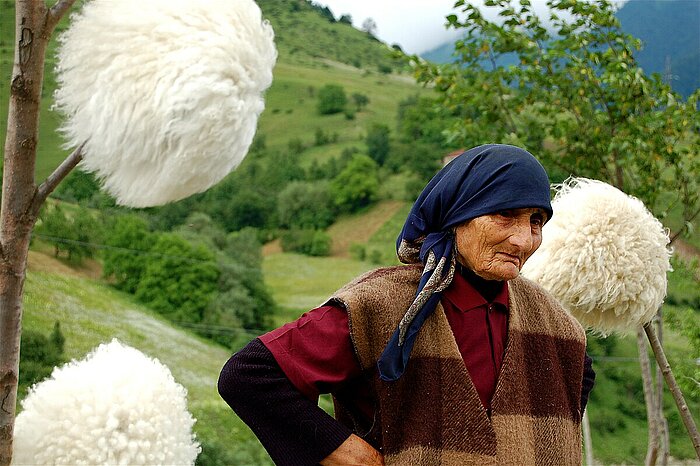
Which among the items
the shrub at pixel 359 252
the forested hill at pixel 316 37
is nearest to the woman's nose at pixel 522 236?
the shrub at pixel 359 252

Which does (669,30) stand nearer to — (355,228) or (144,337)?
(144,337)

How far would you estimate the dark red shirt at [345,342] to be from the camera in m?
1.27

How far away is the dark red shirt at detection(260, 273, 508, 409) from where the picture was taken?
1270 millimetres

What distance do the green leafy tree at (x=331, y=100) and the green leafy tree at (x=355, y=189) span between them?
4648mm

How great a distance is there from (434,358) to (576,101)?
9.14ft

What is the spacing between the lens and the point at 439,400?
51.8 inches

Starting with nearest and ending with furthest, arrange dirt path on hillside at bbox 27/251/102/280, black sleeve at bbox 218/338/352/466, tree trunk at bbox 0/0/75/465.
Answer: black sleeve at bbox 218/338/352/466, tree trunk at bbox 0/0/75/465, dirt path on hillside at bbox 27/251/102/280

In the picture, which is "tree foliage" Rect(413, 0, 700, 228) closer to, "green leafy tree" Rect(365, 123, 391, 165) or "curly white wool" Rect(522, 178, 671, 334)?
"curly white wool" Rect(522, 178, 671, 334)

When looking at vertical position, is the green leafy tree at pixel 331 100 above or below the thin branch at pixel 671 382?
below

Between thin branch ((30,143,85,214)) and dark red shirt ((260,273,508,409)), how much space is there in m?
0.61

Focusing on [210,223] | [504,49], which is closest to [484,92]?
[504,49]

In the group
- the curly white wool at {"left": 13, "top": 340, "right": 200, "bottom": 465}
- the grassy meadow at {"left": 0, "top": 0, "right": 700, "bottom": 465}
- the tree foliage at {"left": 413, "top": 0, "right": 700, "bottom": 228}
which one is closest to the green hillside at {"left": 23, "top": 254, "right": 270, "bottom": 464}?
the grassy meadow at {"left": 0, "top": 0, "right": 700, "bottom": 465}

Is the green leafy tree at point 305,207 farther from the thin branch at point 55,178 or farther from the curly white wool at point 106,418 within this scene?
the thin branch at point 55,178

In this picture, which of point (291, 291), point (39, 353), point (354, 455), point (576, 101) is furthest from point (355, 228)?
point (354, 455)
